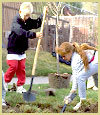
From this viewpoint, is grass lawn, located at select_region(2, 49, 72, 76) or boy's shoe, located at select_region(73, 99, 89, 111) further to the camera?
grass lawn, located at select_region(2, 49, 72, 76)

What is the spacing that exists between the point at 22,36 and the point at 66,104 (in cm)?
147

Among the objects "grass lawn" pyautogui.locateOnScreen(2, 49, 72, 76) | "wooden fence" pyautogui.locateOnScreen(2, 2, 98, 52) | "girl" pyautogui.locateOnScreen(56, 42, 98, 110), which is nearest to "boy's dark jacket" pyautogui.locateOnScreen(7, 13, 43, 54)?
"girl" pyautogui.locateOnScreen(56, 42, 98, 110)

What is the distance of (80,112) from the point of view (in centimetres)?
474

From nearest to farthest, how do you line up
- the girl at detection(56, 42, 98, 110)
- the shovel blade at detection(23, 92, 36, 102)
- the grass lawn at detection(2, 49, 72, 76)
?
the girl at detection(56, 42, 98, 110) < the shovel blade at detection(23, 92, 36, 102) < the grass lawn at detection(2, 49, 72, 76)

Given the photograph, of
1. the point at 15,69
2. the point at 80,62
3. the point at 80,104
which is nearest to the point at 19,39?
the point at 15,69

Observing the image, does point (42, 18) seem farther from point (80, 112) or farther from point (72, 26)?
point (72, 26)

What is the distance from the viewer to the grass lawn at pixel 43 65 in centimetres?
909

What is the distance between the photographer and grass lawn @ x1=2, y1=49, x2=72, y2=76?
9.09 m

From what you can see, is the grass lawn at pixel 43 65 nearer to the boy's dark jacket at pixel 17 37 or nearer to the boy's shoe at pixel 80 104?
the boy's dark jacket at pixel 17 37

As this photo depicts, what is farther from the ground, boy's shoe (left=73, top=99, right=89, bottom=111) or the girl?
the girl

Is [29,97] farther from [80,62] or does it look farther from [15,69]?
[80,62]

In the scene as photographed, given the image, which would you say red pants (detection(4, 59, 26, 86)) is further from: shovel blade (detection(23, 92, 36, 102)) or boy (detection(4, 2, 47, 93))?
shovel blade (detection(23, 92, 36, 102))

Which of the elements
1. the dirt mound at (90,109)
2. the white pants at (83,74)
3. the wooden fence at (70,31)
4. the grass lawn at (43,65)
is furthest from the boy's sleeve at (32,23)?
the wooden fence at (70,31)

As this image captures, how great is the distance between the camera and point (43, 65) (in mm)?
9969
